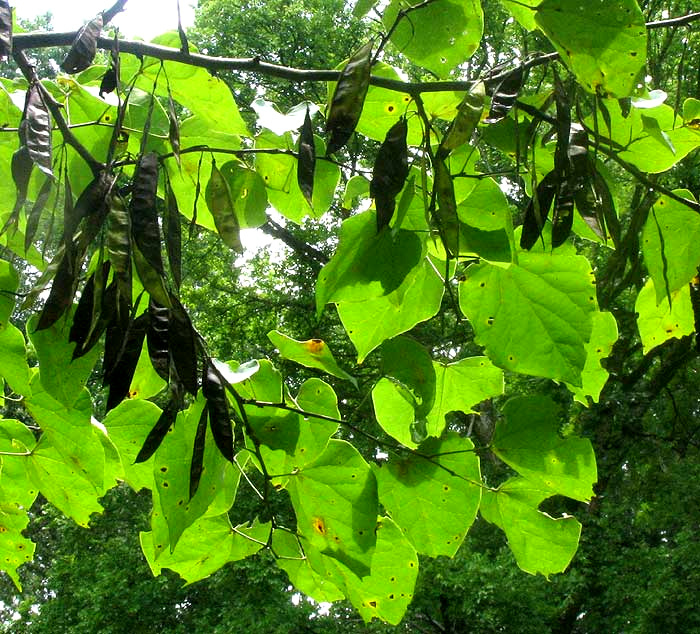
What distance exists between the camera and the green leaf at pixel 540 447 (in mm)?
549

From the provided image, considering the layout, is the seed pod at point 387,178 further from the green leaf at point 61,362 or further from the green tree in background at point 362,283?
the green leaf at point 61,362

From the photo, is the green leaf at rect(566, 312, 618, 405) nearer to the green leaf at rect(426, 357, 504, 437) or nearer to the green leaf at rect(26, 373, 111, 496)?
the green leaf at rect(426, 357, 504, 437)

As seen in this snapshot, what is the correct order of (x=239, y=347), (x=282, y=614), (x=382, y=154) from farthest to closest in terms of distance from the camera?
(x=239, y=347)
(x=282, y=614)
(x=382, y=154)

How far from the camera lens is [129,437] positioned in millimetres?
605

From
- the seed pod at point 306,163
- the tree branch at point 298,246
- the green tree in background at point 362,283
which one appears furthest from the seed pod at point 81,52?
the tree branch at point 298,246

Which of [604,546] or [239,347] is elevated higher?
[239,347]

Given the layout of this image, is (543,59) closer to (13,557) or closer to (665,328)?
(665,328)

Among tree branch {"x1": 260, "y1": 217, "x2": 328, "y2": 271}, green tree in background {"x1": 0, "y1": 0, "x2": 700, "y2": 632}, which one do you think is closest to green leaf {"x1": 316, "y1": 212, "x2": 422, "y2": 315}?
green tree in background {"x1": 0, "y1": 0, "x2": 700, "y2": 632}

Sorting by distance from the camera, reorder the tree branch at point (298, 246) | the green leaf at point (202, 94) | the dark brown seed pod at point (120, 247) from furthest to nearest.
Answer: the tree branch at point (298, 246) → the green leaf at point (202, 94) → the dark brown seed pod at point (120, 247)

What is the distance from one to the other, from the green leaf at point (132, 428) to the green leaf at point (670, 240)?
0.36 metres

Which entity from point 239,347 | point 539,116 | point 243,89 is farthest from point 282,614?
point 539,116

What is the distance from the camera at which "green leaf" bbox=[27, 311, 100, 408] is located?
43 centimetres

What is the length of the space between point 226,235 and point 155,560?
0.24 m

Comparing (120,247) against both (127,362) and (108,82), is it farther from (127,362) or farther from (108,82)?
(108,82)
